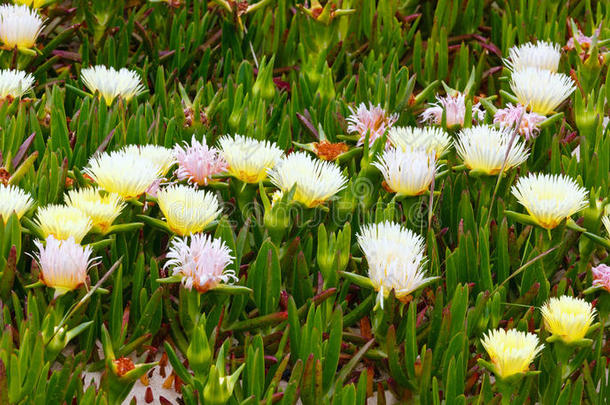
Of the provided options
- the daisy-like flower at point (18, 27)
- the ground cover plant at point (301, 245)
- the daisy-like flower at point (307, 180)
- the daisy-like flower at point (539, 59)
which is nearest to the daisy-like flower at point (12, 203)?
the ground cover plant at point (301, 245)

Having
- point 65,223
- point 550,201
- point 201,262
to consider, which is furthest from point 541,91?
point 65,223

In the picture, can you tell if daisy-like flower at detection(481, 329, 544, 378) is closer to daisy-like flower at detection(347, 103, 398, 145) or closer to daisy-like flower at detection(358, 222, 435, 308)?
daisy-like flower at detection(358, 222, 435, 308)

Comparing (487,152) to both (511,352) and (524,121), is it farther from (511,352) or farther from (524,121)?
(511,352)

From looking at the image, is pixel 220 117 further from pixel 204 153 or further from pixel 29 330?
pixel 29 330

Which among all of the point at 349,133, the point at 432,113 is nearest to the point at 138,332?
the point at 349,133

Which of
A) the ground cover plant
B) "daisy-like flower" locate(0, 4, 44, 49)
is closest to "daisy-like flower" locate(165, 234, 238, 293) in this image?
the ground cover plant

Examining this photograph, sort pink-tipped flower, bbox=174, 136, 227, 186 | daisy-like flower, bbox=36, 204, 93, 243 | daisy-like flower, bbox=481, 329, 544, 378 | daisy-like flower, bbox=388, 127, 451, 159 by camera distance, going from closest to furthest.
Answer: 1. daisy-like flower, bbox=481, 329, 544, 378
2. daisy-like flower, bbox=36, 204, 93, 243
3. pink-tipped flower, bbox=174, 136, 227, 186
4. daisy-like flower, bbox=388, 127, 451, 159

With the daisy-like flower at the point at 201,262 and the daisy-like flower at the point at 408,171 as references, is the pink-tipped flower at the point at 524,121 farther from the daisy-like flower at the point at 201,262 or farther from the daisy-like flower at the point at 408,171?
the daisy-like flower at the point at 201,262
